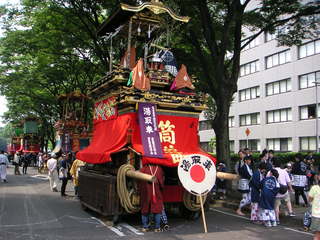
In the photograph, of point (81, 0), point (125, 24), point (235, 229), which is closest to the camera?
point (235, 229)

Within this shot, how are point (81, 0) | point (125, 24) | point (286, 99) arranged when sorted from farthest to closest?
point (286, 99), point (81, 0), point (125, 24)

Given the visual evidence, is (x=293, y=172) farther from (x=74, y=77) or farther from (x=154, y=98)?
(x=74, y=77)

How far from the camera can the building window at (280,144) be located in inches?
1542

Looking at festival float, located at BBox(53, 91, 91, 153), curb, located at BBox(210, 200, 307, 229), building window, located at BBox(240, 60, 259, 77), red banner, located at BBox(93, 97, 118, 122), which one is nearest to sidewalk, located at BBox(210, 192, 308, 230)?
curb, located at BBox(210, 200, 307, 229)

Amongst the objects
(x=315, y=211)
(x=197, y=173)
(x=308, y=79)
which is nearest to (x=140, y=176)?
(x=197, y=173)

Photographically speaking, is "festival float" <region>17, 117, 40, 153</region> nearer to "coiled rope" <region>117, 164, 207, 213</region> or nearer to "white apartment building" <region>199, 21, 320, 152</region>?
"white apartment building" <region>199, 21, 320, 152</region>

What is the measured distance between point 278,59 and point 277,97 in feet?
13.7

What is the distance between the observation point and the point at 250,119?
151ft

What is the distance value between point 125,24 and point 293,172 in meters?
8.17

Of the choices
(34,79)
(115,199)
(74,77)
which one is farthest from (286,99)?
(115,199)

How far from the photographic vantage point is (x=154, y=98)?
1066cm

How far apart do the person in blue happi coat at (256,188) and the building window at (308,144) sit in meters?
27.2

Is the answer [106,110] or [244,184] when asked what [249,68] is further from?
[106,110]

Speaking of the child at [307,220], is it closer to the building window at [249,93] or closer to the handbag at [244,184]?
the handbag at [244,184]
